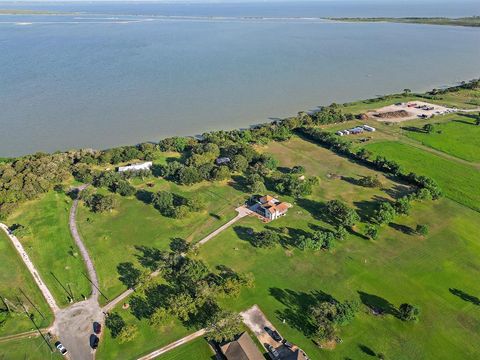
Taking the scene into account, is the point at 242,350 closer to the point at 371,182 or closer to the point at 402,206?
the point at 402,206

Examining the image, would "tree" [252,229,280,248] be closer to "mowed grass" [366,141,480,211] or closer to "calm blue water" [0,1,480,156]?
"mowed grass" [366,141,480,211]

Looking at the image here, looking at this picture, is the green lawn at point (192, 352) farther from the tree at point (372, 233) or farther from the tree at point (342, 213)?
the tree at point (372, 233)

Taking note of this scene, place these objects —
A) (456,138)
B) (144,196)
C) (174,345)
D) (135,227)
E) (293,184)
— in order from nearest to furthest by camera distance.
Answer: (174,345) → (135,227) → (293,184) → (144,196) → (456,138)

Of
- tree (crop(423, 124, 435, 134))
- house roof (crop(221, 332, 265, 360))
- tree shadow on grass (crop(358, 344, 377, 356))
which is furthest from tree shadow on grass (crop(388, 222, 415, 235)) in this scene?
tree (crop(423, 124, 435, 134))

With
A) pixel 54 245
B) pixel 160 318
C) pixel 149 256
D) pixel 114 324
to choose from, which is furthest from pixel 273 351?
pixel 54 245

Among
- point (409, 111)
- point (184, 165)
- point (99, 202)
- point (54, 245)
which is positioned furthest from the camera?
point (409, 111)

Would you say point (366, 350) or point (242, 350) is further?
point (366, 350)
